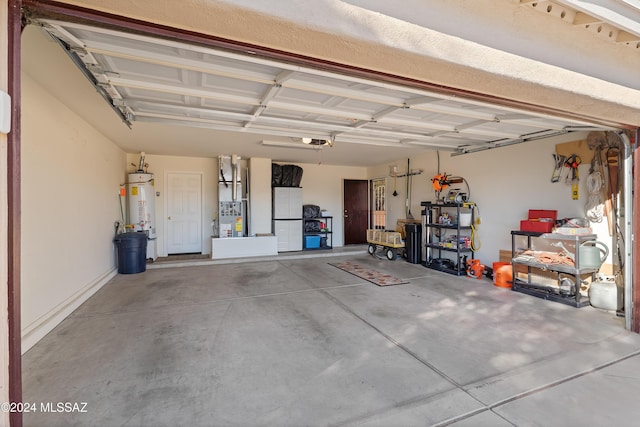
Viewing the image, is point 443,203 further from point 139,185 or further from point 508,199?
point 139,185

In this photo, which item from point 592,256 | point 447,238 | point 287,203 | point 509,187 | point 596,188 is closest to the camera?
point 592,256

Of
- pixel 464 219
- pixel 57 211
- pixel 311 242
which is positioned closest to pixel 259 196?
pixel 311 242

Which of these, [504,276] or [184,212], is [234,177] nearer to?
[184,212]

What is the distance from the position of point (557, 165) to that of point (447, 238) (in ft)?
7.67

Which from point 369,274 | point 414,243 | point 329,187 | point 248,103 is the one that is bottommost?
point 369,274

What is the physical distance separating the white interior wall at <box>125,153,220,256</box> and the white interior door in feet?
0.34

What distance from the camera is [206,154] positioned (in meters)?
7.11

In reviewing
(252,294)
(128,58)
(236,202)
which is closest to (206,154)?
(236,202)

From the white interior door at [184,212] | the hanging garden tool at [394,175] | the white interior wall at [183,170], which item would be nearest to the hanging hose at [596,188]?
the hanging garden tool at [394,175]

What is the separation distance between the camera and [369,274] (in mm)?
5648

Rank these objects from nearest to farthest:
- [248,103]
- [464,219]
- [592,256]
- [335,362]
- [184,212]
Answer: [335,362] → [248,103] → [592,256] → [464,219] → [184,212]

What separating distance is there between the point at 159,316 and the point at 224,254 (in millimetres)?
3528

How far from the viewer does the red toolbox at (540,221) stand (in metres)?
4.34

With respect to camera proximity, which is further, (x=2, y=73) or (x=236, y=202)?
(x=236, y=202)
